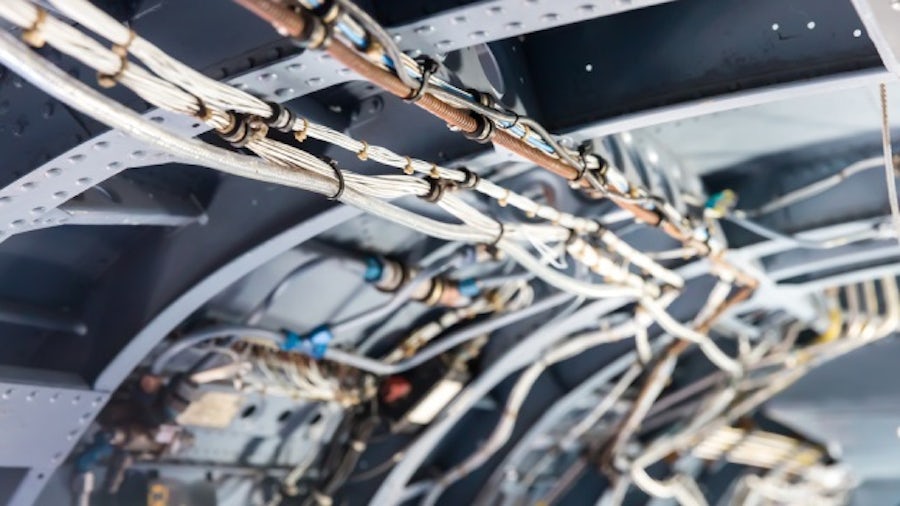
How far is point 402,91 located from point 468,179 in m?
0.73

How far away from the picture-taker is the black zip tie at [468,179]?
3.16 m

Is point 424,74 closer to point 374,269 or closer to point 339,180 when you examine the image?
point 339,180

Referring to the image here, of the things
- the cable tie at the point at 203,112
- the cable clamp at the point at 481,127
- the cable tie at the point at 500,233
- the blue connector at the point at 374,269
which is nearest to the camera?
the cable tie at the point at 203,112

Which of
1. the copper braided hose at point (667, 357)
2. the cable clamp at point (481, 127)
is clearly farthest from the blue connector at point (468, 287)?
the cable clamp at point (481, 127)

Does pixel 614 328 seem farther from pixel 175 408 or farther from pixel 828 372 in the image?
pixel 828 372

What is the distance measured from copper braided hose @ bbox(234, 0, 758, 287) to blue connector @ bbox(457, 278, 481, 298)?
93 cm

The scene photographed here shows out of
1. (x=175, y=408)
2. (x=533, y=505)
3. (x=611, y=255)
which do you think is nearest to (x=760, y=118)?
(x=611, y=255)

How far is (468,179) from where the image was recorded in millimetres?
3164

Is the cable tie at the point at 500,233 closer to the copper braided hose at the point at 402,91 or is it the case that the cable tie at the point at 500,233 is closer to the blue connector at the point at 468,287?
the copper braided hose at the point at 402,91

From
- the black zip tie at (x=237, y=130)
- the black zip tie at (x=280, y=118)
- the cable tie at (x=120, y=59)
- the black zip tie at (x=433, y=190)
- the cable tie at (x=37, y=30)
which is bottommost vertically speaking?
the cable tie at (x=37, y=30)

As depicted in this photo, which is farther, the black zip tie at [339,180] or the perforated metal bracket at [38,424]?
the perforated metal bracket at [38,424]

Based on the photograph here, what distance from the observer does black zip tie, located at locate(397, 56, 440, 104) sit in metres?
2.49

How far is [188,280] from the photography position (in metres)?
3.73

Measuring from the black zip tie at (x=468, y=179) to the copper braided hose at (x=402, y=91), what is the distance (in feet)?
0.55
